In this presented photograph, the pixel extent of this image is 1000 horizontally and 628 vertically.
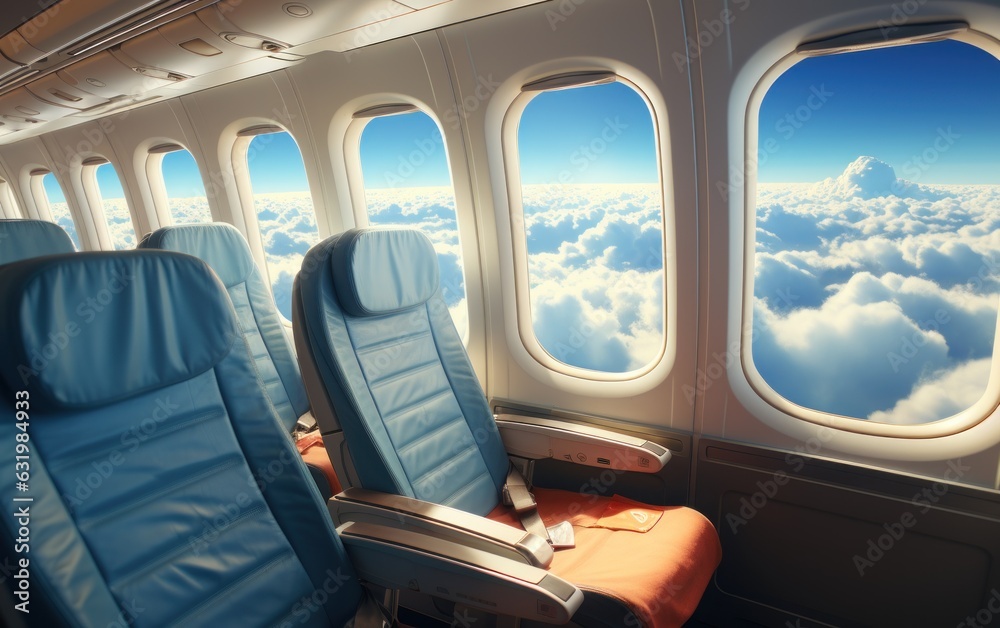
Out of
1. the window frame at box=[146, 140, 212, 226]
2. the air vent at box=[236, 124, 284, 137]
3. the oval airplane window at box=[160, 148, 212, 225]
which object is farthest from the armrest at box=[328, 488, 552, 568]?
the window frame at box=[146, 140, 212, 226]

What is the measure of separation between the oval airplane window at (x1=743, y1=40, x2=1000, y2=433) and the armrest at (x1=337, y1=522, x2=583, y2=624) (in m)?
1.41

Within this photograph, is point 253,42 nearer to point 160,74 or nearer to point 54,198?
point 160,74

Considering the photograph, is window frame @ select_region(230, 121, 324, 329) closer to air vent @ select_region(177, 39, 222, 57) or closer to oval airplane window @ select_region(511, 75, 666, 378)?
air vent @ select_region(177, 39, 222, 57)

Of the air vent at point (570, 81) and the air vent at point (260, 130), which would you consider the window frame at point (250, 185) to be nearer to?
the air vent at point (260, 130)

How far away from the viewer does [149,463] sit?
135cm

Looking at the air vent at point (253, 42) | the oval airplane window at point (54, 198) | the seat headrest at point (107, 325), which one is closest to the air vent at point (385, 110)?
the air vent at point (253, 42)

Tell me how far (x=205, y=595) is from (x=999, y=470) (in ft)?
8.38

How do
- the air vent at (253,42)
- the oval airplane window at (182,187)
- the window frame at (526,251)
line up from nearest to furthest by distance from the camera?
the window frame at (526,251), the air vent at (253,42), the oval airplane window at (182,187)

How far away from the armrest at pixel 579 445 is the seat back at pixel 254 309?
49.3 inches

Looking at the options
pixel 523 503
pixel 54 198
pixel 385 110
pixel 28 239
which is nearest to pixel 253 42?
Result: pixel 385 110

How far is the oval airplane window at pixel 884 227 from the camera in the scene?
204 centimetres

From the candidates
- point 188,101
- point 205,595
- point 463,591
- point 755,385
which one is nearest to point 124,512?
point 205,595

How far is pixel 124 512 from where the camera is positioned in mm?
1282

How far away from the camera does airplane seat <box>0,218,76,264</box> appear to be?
119 inches
